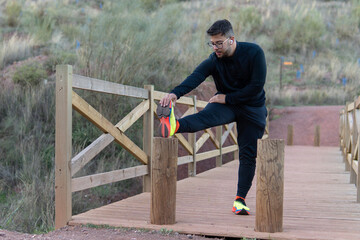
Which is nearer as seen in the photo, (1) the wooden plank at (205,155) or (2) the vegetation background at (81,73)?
(2) the vegetation background at (81,73)

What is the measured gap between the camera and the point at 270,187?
3.50 m

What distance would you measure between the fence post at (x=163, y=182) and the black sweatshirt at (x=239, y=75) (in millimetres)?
442

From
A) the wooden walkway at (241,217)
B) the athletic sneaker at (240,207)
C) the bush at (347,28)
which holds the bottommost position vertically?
the wooden walkway at (241,217)

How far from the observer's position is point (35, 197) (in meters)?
5.92

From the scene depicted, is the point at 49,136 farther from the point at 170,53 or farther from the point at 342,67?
the point at 342,67

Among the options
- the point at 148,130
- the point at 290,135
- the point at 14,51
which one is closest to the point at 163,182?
the point at 148,130

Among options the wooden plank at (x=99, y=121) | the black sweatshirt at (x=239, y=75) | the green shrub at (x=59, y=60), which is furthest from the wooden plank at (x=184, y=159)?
the green shrub at (x=59, y=60)

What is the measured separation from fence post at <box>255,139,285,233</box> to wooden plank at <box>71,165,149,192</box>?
1.60m

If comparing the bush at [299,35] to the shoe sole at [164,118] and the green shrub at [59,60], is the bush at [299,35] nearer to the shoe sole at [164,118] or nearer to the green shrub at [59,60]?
the green shrub at [59,60]

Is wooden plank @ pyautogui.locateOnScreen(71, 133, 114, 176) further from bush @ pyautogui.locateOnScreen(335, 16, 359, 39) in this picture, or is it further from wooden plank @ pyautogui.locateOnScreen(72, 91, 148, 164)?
bush @ pyautogui.locateOnScreen(335, 16, 359, 39)

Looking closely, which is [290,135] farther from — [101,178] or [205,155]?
[101,178]

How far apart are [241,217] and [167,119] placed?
3.85 ft

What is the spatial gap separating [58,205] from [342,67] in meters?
22.6

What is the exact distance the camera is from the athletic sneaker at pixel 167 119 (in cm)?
362
